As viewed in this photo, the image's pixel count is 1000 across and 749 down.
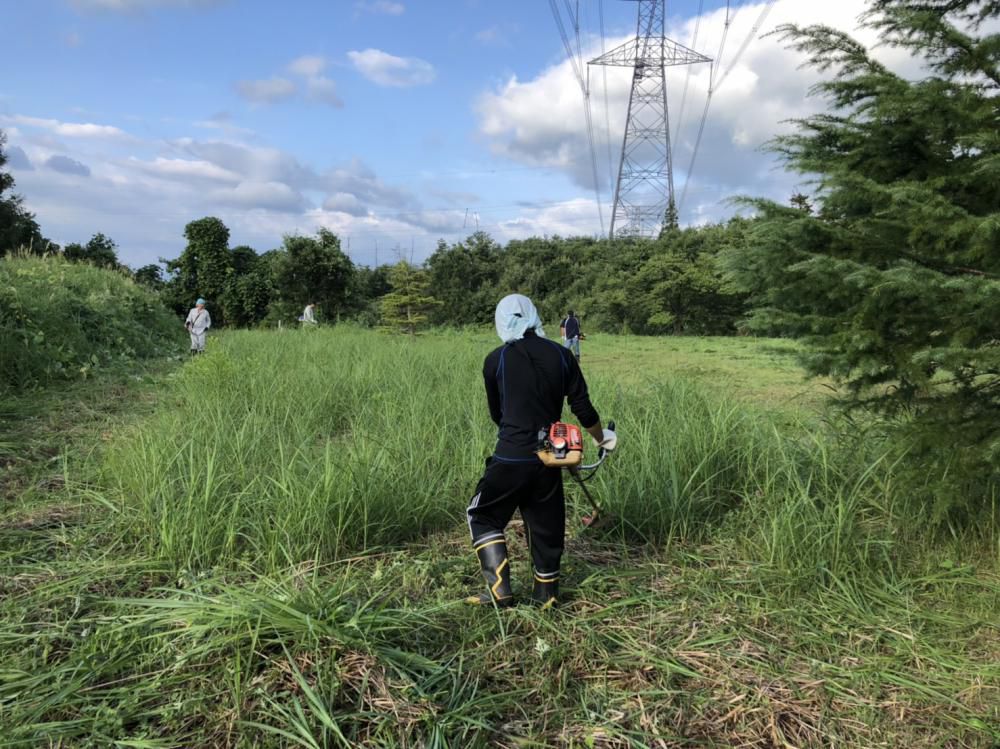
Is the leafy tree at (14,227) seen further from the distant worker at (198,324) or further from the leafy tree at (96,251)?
the distant worker at (198,324)

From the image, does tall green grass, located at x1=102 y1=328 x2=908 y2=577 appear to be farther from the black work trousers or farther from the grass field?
the black work trousers

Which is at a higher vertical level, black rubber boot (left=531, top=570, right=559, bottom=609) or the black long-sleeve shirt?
the black long-sleeve shirt

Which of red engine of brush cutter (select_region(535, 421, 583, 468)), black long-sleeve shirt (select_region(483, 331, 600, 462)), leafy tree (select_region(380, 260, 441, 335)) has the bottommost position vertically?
red engine of brush cutter (select_region(535, 421, 583, 468))

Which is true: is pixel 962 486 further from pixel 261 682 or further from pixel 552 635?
pixel 261 682

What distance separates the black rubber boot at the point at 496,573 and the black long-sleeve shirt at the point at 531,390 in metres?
0.42

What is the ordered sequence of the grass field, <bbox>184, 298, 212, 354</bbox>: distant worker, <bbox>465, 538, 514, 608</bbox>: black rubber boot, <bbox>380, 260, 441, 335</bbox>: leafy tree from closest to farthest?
1. the grass field
2. <bbox>465, 538, 514, 608</bbox>: black rubber boot
3. <bbox>184, 298, 212, 354</bbox>: distant worker
4. <bbox>380, 260, 441, 335</bbox>: leafy tree

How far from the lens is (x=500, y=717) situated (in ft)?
7.13

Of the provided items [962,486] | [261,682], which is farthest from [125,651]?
[962,486]

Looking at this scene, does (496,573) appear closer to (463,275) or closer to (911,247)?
(911,247)

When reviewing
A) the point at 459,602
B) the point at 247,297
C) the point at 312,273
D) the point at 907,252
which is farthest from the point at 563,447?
the point at 247,297

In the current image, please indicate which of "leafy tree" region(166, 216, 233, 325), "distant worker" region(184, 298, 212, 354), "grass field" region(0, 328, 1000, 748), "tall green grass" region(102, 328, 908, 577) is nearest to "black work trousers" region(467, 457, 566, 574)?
"grass field" region(0, 328, 1000, 748)

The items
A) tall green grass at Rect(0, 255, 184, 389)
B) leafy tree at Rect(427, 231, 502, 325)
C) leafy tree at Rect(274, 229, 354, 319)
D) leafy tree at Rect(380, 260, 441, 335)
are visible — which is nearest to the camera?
tall green grass at Rect(0, 255, 184, 389)

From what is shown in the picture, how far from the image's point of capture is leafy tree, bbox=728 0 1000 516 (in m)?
2.75

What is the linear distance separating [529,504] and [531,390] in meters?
0.54
